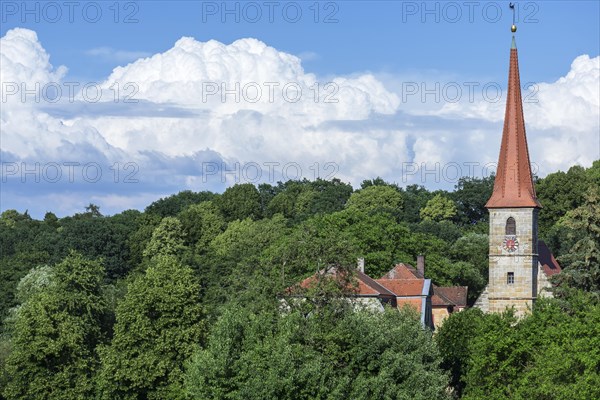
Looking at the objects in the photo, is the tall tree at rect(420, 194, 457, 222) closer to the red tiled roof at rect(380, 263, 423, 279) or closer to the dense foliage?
the dense foliage

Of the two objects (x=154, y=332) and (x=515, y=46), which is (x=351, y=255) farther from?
(x=515, y=46)

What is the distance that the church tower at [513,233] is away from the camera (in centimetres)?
9331

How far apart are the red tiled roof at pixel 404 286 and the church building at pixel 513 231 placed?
7466 mm

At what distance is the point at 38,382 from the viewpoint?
2889 inches

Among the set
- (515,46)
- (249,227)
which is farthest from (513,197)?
(249,227)

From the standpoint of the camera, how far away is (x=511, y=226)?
93.9 metres

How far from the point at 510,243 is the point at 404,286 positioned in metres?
9.89

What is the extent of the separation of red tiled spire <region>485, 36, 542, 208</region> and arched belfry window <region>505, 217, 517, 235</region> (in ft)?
3.47

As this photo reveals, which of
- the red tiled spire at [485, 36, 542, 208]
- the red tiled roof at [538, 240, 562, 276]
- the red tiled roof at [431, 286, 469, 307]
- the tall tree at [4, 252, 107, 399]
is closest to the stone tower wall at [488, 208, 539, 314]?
the red tiled spire at [485, 36, 542, 208]

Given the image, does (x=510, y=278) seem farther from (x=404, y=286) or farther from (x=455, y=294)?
(x=455, y=294)

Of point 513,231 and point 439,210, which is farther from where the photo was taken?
point 439,210

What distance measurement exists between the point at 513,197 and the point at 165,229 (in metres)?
64.7

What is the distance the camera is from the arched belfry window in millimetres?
93812

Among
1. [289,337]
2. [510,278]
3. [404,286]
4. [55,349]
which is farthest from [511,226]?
[289,337]
